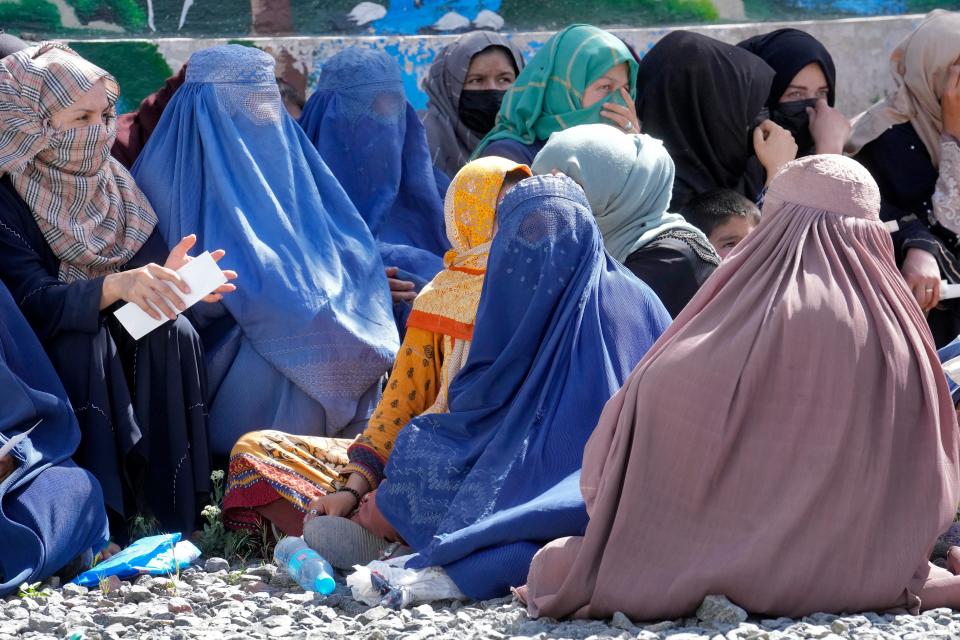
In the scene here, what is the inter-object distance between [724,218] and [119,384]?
221cm

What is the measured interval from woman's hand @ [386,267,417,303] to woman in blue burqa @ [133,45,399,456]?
15 centimetres

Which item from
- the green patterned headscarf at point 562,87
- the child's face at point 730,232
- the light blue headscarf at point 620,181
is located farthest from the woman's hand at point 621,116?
the light blue headscarf at point 620,181

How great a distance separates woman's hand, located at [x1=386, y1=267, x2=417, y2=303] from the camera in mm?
5035

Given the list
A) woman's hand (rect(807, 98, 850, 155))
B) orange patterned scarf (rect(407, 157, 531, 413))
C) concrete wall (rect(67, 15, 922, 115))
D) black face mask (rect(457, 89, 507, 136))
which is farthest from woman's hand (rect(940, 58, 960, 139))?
concrete wall (rect(67, 15, 922, 115))

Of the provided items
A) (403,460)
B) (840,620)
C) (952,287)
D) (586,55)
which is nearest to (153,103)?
(586,55)

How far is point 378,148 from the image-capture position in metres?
5.42

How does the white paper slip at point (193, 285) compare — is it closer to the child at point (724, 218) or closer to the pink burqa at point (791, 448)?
the pink burqa at point (791, 448)

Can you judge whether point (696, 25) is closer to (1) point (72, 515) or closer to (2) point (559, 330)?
(2) point (559, 330)

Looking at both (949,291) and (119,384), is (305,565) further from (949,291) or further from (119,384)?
(949,291)

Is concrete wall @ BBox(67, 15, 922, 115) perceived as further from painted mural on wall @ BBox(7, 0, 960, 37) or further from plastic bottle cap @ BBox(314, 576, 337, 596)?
plastic bottle cap @ BBox(314, 576, 337, 596)

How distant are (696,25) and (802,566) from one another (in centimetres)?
525

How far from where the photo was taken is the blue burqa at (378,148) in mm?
5426

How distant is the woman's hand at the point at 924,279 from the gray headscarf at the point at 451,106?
2005 millimetres

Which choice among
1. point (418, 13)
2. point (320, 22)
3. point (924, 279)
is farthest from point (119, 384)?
point (418, 13)
